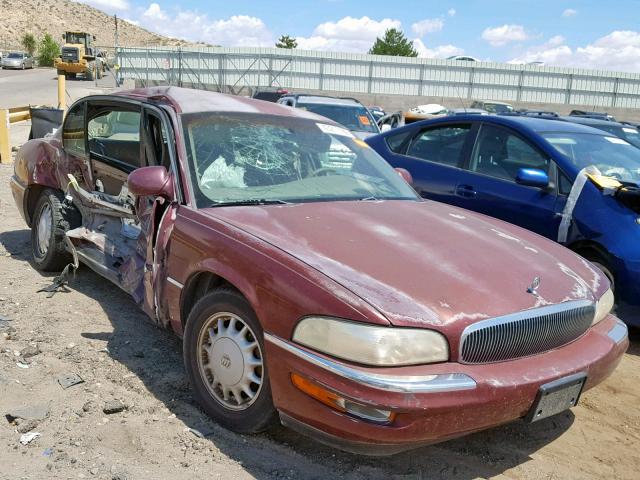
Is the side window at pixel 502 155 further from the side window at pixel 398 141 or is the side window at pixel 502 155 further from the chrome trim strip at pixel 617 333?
the chrome trim strip at pixel 617 333

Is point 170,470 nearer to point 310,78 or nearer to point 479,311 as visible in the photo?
point 479,311

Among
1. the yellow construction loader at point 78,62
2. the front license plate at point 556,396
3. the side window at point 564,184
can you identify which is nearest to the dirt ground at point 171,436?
the front license plate at point 556,396

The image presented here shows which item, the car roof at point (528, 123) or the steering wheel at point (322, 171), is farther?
the car roof at point (528, 123)

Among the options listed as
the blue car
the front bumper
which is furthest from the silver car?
the front bumper

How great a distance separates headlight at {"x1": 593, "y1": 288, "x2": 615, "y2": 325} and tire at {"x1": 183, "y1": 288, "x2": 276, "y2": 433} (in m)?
1.73

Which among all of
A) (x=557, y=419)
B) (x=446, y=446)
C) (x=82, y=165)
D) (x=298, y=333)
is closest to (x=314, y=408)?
(x=298, y=333)

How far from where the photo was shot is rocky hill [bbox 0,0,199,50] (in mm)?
92931

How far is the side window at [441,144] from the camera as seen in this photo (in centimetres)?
601

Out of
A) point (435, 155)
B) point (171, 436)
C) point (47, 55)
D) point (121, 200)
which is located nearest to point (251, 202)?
point (171, 436)

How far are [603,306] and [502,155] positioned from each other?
2.67m

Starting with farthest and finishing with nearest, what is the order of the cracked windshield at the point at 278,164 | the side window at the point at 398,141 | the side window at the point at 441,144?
the side window at the point at 398,141 < the side window at the point at 441,144 < the cracked windshield at the point at 278,164

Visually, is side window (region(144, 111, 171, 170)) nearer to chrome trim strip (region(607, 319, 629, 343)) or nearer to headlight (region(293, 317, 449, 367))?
headlight (region(293, 317, 449, 367))

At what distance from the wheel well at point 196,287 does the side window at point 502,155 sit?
3.16 metres

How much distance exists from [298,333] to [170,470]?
884mm
